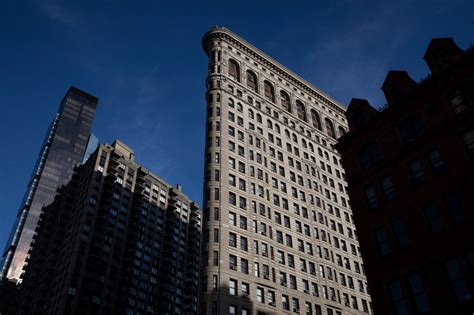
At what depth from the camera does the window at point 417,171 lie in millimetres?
33075

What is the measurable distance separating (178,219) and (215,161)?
76.7 metres

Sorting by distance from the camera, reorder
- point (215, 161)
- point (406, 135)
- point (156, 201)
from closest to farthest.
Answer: point (406, 135)
point (215, 161)
point (156, 201)

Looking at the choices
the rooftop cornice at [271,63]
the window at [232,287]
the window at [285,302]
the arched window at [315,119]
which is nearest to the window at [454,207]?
the window at [232,287]

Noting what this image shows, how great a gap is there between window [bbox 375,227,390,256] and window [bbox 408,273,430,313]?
3020 mm

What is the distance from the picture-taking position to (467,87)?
109 ft

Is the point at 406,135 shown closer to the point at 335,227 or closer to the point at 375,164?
the point at 375,164

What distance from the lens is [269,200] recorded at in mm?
71438

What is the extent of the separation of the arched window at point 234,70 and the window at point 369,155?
53.1 meters

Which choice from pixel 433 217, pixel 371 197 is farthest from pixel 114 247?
pixel 433 217

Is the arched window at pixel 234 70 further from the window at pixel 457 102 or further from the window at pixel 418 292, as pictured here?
the window at pixel 418 292

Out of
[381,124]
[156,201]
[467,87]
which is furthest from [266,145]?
[156,201]

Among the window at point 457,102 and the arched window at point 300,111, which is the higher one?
the arched window at point 300,111

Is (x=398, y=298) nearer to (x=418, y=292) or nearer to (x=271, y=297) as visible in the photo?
(x=418, y=292)

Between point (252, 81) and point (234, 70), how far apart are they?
4784 millimetres
